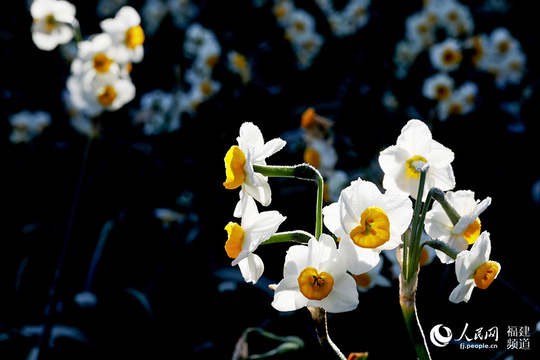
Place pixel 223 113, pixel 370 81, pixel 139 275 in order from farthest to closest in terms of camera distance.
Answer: pixel 370 81
pixel 223 113
pixel 139 275

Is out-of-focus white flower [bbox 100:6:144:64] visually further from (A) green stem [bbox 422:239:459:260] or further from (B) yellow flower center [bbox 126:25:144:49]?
(A) green stem [bbox 422:239:459:260]

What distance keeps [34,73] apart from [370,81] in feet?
7.33

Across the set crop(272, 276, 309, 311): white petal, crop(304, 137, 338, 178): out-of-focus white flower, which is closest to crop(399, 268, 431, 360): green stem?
crop(272, 276, 309, 311): white petal

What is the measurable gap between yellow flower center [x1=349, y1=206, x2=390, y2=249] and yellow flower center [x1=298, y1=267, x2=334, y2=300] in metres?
0.05

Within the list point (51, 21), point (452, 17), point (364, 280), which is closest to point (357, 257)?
point (364, 280)

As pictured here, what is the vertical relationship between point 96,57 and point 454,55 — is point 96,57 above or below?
above

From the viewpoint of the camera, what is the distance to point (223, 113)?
8.14ft

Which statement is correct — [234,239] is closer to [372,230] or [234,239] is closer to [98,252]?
[372,230]

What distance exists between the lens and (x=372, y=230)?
1.67 feet

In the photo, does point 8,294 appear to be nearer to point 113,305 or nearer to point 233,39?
point 113,305

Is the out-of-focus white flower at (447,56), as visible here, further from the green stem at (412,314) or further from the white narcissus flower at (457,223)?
the green stem at (412,314)

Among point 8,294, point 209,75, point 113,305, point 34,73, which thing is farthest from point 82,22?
point 113,305

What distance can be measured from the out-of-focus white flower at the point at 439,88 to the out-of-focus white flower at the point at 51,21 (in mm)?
1840

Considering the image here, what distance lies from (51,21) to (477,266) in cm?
132
